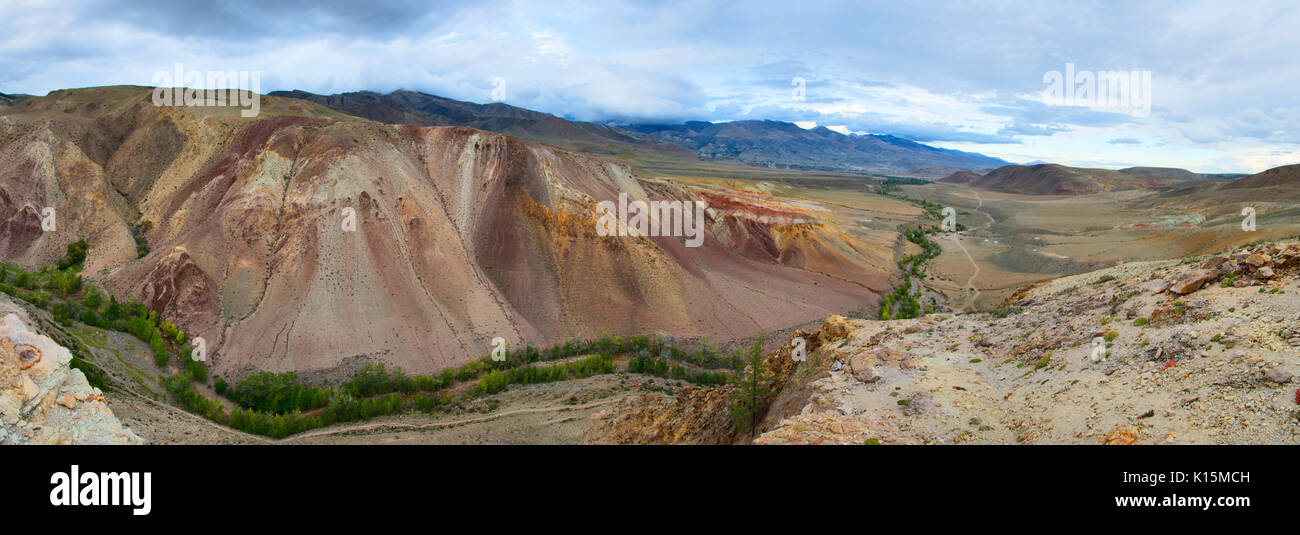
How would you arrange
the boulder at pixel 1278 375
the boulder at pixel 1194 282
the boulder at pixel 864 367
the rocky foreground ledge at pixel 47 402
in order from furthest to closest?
1. the boulder at pixel 864 367
2. the boulder at pixel 1194 282
3. the rocky foreground ledge at pixel 47 402
4. the boulder at pixel 1278 375

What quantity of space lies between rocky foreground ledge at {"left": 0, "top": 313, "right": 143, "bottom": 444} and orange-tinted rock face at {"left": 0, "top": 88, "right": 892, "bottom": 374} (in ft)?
46.2

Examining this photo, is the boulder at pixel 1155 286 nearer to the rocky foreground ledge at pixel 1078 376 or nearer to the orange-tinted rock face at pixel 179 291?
the rocky foreground ledge at pixel 1078 376

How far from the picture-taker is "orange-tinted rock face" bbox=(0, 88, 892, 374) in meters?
35.2

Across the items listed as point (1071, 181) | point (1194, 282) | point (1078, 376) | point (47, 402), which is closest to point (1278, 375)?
point (1078, 376)

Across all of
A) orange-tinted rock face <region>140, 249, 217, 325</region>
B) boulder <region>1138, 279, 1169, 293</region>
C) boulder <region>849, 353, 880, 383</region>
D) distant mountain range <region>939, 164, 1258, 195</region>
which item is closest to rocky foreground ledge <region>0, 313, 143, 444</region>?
orange-tinted rock face <region>140, 249, 217, 325</region>

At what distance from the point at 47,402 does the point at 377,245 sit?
24475mm

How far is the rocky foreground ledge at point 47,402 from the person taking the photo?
50.2 ft

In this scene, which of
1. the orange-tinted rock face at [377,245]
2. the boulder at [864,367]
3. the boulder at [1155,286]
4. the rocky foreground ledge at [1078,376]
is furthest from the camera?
the orange-tinted rock face at [377,245]

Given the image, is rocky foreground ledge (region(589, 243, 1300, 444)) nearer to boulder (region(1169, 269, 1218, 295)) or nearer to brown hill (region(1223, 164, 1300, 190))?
boulder (region(1169, 269, 1218, 295))

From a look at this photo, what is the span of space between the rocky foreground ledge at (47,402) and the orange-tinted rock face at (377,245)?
14077 millimetres

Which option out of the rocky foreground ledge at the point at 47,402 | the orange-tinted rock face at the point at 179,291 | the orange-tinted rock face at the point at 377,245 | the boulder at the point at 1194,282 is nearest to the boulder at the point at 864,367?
the boulder at the point at 1194,282

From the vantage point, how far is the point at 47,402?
53.2 feet

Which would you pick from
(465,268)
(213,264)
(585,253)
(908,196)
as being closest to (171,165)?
(213,264)

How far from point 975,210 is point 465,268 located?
120559 millimetres
